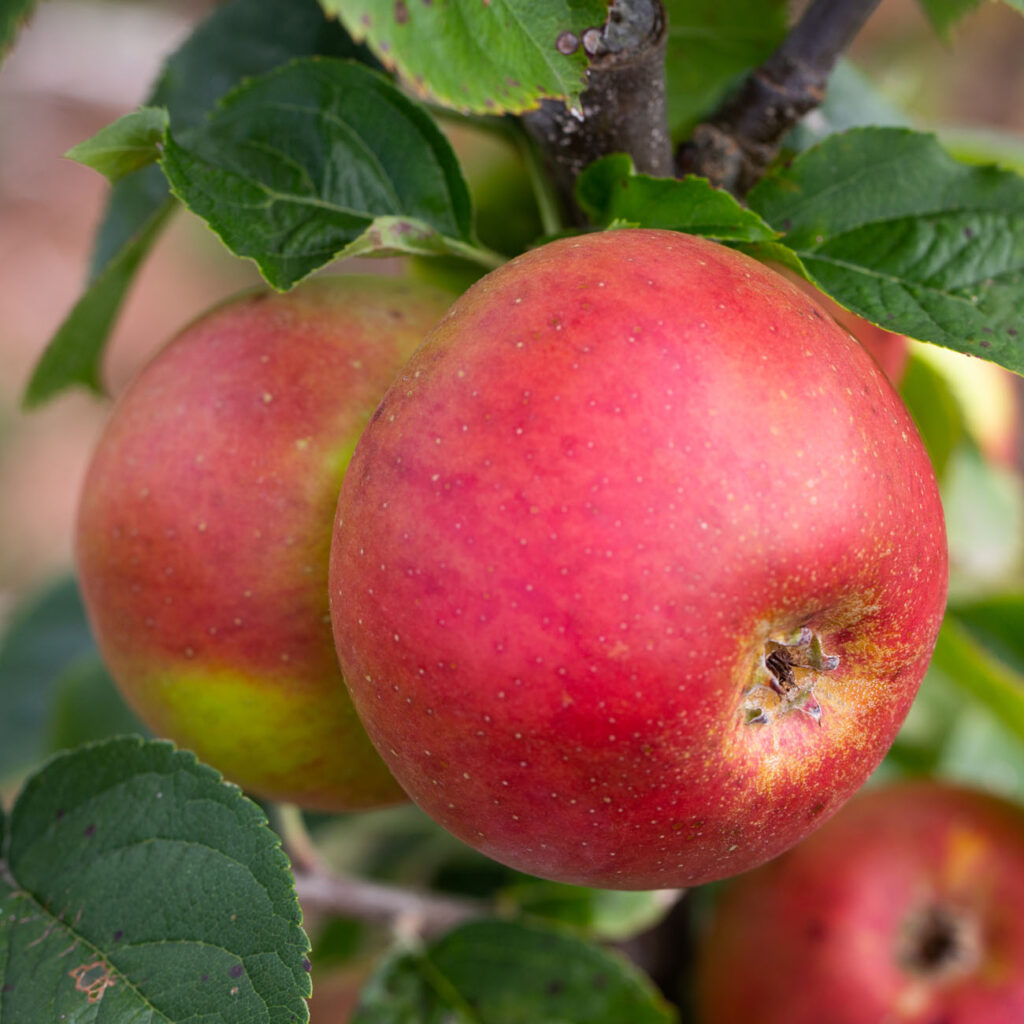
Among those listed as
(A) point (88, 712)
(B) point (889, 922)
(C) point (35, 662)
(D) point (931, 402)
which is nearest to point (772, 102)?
(D) point (931, 402)

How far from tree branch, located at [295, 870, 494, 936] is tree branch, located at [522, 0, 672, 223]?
0.66 metres

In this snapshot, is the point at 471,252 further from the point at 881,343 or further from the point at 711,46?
the point at 881,343

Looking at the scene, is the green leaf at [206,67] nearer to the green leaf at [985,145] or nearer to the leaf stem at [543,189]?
the leaf stem at [543,189]

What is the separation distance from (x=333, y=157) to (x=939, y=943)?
34.1 inches

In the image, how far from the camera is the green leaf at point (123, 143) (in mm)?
649

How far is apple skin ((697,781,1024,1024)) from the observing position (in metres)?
0.97

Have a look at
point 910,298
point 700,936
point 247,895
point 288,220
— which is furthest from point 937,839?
point 288,220

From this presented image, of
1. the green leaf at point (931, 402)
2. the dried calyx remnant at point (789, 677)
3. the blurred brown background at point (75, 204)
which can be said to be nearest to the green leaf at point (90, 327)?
the dried calyx remnant at point (789, 677)

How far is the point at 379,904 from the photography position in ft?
3.39

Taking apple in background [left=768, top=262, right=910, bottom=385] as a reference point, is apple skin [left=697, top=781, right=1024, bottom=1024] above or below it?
below

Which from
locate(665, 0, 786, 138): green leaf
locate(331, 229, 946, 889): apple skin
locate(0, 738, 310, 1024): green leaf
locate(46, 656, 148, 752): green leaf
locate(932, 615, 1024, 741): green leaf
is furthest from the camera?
locate(46, 656, 148, 752): green leaf

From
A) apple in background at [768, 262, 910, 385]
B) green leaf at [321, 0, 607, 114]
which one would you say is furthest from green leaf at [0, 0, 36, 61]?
apple in background at [768, 262, 910, 385]

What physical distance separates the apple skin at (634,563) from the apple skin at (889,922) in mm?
471

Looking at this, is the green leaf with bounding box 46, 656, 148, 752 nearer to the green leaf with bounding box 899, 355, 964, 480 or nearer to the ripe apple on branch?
the ripe apple on branch
